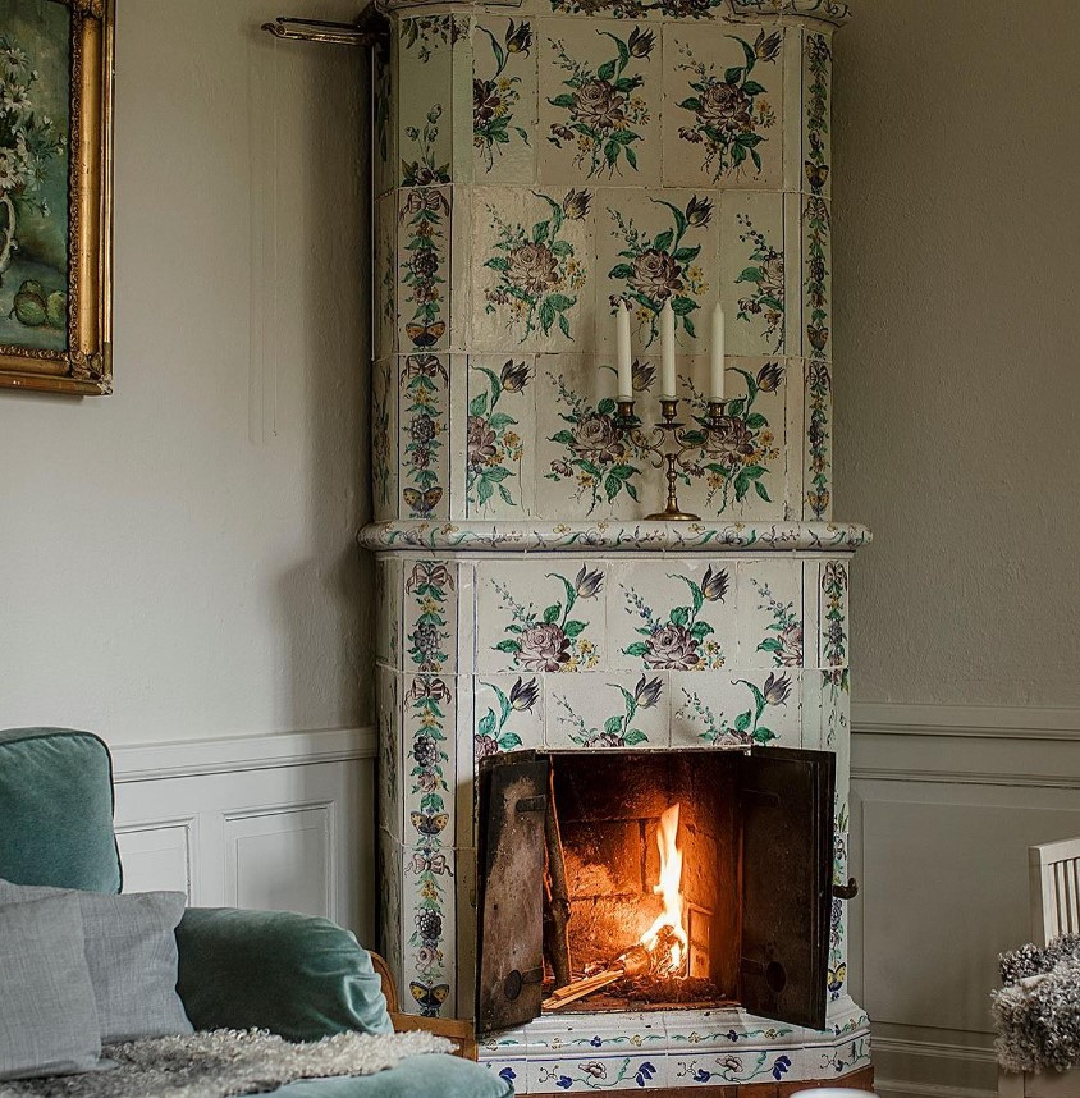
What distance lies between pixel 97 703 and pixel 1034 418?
2.09 metres

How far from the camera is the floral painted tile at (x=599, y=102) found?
301 cm

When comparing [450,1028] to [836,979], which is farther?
[836,979]

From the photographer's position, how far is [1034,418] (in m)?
3.17

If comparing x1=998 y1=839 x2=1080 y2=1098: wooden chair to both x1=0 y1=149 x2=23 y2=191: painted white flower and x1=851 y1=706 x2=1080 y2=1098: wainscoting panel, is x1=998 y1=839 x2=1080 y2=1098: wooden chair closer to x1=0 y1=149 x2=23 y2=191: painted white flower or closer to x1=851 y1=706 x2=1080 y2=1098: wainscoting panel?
x1=851 y1=706 x2=1080 y2=1098: wainscoting panel

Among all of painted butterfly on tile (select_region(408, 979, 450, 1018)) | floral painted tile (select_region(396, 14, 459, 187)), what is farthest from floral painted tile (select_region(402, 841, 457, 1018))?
floral painted tile (select_region(396, 14, 459, 187))

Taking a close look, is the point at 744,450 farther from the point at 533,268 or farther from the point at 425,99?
the point at 425,99

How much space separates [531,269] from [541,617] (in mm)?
731

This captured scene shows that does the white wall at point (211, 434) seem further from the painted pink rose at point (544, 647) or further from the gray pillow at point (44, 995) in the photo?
the gray pillow at point (44, 995)

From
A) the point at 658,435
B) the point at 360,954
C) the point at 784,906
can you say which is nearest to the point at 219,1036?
the point at 360,954

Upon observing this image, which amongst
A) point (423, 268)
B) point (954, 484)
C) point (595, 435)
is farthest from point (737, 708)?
point (423, 268)

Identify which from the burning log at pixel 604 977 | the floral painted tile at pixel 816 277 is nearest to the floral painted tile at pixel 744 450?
the floral painted tile at pixel 816 277

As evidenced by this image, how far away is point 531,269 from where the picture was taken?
3.01 metres

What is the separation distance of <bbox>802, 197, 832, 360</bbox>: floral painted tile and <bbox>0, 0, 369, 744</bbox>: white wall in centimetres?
98

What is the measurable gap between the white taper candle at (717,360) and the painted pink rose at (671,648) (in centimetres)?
49
